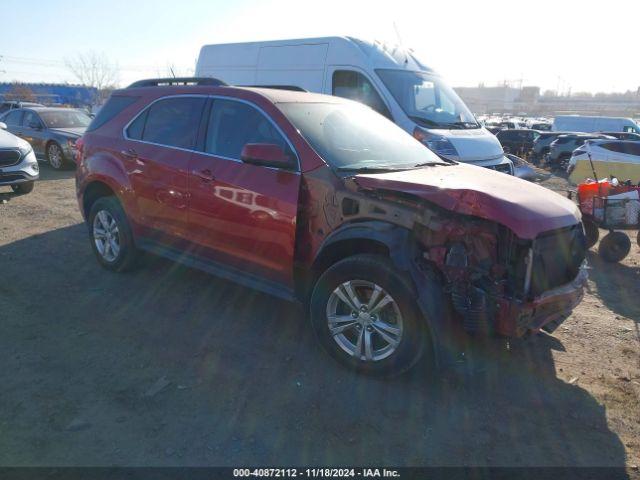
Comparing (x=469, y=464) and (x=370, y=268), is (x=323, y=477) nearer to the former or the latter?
(x=469, y=464)

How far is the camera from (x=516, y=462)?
2.80m

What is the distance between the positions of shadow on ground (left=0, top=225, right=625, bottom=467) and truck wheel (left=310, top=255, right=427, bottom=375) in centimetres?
18

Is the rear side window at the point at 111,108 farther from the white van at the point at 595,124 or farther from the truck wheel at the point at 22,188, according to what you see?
the white van at the point at 595,124

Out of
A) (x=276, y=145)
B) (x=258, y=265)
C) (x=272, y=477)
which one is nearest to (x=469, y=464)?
(x=272, y=477)

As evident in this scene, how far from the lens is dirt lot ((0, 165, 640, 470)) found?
2844mm

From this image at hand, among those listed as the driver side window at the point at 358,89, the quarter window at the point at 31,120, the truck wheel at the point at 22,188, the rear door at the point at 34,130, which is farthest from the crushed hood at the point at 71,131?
the driver side window at the point at 358,89

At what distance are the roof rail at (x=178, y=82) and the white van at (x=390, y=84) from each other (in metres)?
2.85

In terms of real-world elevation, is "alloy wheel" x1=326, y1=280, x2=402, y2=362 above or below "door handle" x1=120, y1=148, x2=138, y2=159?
below

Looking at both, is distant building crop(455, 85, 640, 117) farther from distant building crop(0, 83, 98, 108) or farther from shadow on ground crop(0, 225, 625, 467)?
shadow on ground crop(0, 225, 625, 467)

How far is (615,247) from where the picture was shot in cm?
666

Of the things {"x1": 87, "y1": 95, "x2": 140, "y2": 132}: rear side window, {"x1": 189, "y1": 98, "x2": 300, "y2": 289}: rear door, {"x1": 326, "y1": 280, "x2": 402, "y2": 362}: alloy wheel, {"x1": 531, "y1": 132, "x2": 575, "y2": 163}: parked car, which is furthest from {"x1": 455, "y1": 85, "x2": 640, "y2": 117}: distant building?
{"x1": 326, "y1": 280, "x2": 402, "y2": 362}: alloy wheel

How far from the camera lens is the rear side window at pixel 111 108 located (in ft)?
17.8

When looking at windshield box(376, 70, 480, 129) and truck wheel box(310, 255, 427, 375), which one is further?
windshield box(376, 70, 480, 129)

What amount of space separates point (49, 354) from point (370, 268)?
2500 mm
